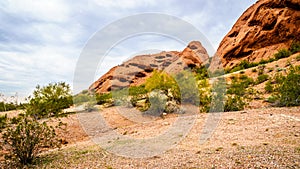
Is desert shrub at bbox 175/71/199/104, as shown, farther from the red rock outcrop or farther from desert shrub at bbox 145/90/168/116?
the red rock outcrop

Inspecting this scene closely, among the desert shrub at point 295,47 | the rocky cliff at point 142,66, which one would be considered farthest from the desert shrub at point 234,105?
the rocky cliff at point 142,66

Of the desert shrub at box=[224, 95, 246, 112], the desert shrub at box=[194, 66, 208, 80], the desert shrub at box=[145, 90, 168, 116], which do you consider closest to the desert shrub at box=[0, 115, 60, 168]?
the desert shrub at box=[145, 90, 168, 116]

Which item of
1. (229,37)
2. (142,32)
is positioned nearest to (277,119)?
(142,32)

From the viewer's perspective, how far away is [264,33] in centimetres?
3141

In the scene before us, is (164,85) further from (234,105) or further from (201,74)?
(201,74)

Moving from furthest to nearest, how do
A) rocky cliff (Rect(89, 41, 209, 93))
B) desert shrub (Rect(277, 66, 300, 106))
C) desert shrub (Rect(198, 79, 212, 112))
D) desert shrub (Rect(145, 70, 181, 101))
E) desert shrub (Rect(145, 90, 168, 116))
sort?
1. rocky cliff (Rect(89, 41, 209, 93))
2. desert shrub (Rect(145, 70, 181, 101))
3. desert shrub (Rect(145, 90, 168, 116))
4. desert shrub (Rect(198, 79, 212, 112))
5. desert shrub (Rect(277, 66, 300, 106))

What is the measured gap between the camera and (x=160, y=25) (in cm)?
1042

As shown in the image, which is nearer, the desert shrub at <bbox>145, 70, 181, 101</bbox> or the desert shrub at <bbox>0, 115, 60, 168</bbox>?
the desert shrub at <bbox>0, 115, 60, 168</bbox>

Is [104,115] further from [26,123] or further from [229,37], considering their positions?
[229,37]

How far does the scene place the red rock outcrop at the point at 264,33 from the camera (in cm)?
2973

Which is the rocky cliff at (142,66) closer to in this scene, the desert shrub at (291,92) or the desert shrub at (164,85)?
the desert shrub at (164,85)

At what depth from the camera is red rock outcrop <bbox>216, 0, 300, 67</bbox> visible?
29.7 meters

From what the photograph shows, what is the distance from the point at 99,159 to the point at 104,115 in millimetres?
9928

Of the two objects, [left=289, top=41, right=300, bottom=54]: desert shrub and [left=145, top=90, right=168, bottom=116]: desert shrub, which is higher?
[left=289, top=41, right=300, bottom=54]: desert shrub
